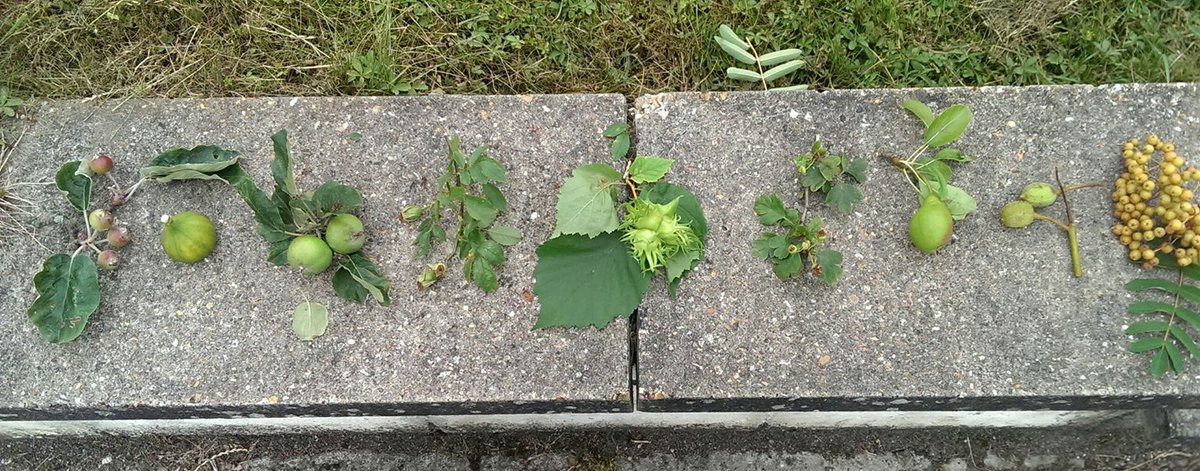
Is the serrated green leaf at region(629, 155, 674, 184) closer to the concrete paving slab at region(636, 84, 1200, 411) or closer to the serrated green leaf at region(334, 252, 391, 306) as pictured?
the concrete paving slab at region(636, 84, 1200, 411)

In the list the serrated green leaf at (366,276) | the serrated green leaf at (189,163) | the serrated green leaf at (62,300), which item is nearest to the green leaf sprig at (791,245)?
the serrated green leaf at (366,276)

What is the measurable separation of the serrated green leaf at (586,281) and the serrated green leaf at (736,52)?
86 centimetres

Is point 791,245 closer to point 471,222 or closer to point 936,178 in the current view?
point 936,178

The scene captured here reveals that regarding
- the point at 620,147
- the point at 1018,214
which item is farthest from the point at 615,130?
the point at 1018,214

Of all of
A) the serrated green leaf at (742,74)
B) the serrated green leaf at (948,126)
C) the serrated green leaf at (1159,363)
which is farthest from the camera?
the serrated green leaf at (742,74)

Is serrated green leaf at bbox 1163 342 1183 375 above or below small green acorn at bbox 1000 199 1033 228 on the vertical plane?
below

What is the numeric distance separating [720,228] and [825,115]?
474 mm

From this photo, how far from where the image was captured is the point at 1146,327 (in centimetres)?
205

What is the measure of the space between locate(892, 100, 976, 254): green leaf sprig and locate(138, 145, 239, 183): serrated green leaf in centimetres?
192

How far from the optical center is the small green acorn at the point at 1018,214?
2.10 metres

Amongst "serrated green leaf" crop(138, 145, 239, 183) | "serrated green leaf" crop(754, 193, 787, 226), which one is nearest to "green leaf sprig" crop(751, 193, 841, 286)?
"serrated green leaf" crop(754, 193, 787, 226)

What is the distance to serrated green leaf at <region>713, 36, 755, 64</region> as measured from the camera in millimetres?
2551

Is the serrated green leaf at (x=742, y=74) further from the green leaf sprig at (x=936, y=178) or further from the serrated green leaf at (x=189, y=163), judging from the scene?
the serrated green leaf at (x=189, y=163)

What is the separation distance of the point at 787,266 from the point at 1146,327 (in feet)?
3.16
